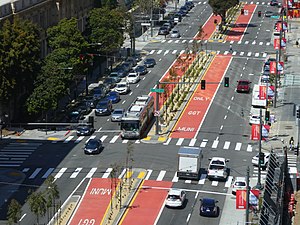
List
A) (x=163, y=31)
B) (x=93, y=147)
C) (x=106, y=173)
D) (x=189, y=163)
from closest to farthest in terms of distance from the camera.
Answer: (x=189, y=163), (x=106, y=173), (x=93, y=147), (x=163, y=31)

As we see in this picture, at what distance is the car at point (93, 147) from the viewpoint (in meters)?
100

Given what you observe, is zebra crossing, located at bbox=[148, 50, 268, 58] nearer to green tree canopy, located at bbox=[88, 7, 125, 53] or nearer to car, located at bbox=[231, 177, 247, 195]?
green tree canopy, located at bbox=[88, 7, 125, 53]

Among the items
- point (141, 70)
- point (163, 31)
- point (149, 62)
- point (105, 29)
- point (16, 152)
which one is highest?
point (105, 29)

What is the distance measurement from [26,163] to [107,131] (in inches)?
596

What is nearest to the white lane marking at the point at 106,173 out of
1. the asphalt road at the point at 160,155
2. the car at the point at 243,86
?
the asphalt road at the point at 160,155

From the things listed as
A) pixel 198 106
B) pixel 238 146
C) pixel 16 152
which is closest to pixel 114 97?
pixel 198 106

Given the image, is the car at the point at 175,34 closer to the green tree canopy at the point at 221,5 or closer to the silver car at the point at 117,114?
the green tree canopy at the point at 221,5

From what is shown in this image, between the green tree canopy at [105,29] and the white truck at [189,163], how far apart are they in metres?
50.0

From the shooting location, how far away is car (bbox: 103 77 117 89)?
132m

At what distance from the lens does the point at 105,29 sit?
453ft

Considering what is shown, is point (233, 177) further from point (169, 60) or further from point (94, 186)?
point (169, 60)

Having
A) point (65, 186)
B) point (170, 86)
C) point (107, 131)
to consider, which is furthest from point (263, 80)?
point (65, 186)

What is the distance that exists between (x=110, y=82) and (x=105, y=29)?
971 cm

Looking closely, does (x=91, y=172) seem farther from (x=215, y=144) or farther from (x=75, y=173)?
(x=215, y=144)
